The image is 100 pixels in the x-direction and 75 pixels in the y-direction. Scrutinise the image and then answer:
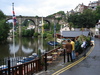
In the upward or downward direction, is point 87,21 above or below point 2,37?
above

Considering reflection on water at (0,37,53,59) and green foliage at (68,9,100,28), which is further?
green foliage at (68,9,100,28)

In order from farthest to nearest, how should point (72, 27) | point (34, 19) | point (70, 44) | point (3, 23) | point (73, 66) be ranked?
point (34, 19) → point (72, 27) → point (3, 23) → point (70, 44) → point (73, 66)

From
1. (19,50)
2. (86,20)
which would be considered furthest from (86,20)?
(19,50)

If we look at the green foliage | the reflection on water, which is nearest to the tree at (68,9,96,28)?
the green foliage

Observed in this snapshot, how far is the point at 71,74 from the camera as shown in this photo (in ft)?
28.7

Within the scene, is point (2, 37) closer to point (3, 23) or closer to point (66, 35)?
point (3, 23)

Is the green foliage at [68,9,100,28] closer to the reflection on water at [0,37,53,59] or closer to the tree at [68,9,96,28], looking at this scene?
the tree at [68,9,96,28]

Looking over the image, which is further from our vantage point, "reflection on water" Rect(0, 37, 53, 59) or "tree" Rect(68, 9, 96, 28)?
"tree" Rect(68, 9, 96, 28)

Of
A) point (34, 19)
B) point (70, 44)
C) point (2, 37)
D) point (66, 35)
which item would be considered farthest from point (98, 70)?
point (34, 19)

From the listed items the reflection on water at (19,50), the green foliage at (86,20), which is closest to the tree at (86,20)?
the green foliage at (86,20)

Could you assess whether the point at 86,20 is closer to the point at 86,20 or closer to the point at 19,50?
the point at 86,20

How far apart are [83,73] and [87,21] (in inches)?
2690

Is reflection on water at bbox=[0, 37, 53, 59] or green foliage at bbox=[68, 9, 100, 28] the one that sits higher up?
green foliage at bbox=[68, 9, 100, 28]

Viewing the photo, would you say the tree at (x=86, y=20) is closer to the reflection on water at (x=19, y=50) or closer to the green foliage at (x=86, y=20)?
the green foliage at (x=86, y=20)
